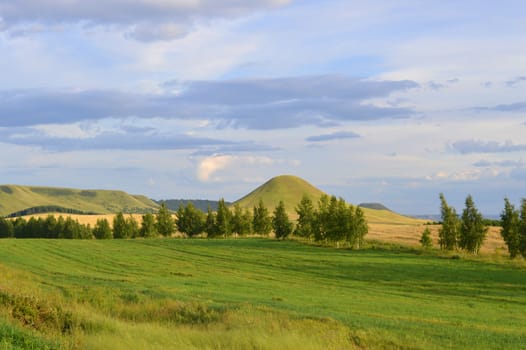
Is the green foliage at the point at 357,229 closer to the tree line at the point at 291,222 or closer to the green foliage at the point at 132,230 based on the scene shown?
the tree line at the point at 291,222

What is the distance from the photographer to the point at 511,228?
75.0 m

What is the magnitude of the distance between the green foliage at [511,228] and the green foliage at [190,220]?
72.3 m

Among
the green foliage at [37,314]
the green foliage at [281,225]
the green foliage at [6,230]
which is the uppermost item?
the green foliage at [281,225]

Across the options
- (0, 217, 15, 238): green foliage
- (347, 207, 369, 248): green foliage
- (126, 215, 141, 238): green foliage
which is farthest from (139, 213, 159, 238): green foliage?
(347, 207, 369, 248): green foliage

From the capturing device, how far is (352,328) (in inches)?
706

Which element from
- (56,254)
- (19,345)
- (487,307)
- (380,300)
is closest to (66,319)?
(19,345)

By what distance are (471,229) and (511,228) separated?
7.44 meters

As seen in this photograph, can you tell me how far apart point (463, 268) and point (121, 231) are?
304ft

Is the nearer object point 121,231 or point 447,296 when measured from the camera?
point 447,296

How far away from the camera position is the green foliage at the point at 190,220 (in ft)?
436

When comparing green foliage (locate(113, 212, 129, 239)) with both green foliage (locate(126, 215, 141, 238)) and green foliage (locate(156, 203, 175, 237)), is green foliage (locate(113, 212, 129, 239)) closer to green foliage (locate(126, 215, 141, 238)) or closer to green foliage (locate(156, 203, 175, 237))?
green foliage (locate(126, 215, 141, 238))

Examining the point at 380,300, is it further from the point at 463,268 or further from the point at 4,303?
the point at 463,268

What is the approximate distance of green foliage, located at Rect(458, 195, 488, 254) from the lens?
81.7m

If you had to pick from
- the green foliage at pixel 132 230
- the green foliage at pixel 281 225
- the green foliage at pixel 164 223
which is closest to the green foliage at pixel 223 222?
the green foliage at pixel 281 225
